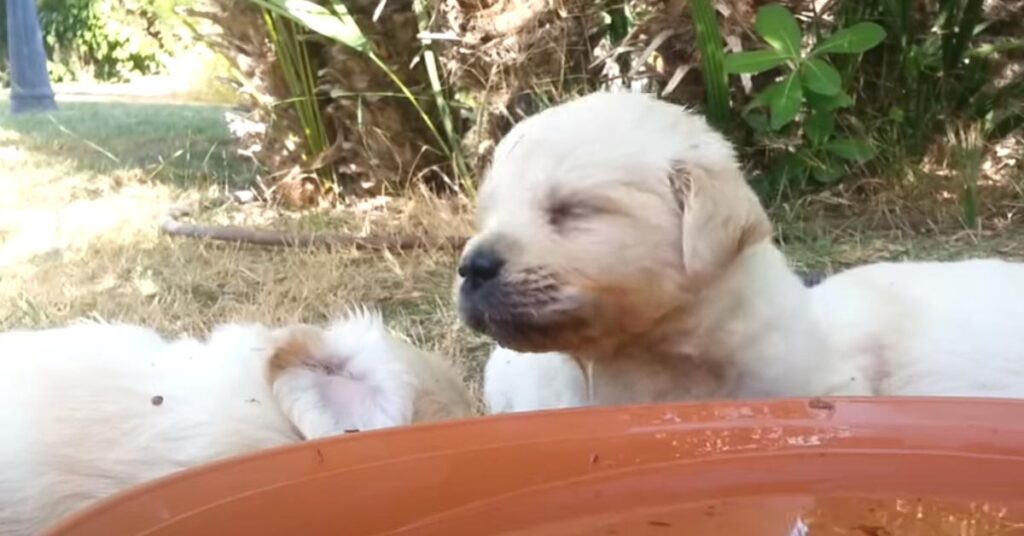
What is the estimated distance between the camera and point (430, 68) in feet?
12.0

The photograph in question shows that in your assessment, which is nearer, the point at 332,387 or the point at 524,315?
the point at 332,387

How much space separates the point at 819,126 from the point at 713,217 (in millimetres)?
1613

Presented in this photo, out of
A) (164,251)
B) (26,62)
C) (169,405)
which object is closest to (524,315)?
(169,405)

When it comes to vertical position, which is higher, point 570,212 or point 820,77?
point 570,212

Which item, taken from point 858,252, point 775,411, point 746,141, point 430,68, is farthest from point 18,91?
point 775,411

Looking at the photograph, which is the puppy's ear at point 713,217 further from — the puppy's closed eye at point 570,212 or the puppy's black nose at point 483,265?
the puppy's black nose at point 483,265

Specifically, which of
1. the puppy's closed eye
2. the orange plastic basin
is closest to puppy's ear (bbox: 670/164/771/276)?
the puppy's closed eye

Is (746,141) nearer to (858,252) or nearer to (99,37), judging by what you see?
(858,252)

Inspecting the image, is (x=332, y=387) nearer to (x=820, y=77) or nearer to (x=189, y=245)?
(x=820, y=77)

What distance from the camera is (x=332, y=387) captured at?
142 centimetres

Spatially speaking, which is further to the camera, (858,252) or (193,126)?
(193,126)

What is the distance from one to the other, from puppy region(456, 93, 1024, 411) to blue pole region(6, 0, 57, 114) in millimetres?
2627

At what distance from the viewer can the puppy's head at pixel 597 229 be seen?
157 centimetres

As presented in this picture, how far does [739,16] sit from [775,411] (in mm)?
2426
